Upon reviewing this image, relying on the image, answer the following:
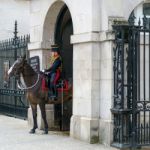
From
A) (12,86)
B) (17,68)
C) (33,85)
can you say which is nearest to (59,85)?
(33,85)

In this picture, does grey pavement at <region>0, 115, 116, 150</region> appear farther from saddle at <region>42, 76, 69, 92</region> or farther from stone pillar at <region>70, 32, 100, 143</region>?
saddle at <region>42, 76, 69, 92</region>

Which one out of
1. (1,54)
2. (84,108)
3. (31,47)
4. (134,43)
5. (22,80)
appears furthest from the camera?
(1,54)

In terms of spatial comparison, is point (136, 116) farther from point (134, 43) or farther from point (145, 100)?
point (134, 43)

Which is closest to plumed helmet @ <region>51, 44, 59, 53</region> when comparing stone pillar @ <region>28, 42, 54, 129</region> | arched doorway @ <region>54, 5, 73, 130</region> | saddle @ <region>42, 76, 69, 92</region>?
stone pillar @ <region>28, 42, 54, 129</region>

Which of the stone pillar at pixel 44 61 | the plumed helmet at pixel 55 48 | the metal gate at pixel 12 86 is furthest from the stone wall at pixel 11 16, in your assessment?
the plumed helmet at pixel 55 48

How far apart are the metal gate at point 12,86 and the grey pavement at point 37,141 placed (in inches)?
134

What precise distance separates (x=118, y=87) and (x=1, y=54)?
9649 mm

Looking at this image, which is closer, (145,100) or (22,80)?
(145,100)

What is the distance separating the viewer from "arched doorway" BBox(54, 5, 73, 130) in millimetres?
13500

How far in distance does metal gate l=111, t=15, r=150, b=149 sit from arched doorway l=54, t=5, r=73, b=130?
3243 mm

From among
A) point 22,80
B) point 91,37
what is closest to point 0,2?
point 22,80

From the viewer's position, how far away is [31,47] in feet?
45.9

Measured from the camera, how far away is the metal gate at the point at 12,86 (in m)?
16.9

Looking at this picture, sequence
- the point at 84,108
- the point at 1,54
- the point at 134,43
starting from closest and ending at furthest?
1. the point at 134,43
2. the point at 84,108
3. the point at 1,54
